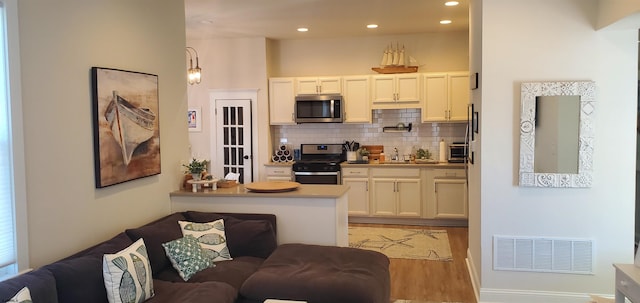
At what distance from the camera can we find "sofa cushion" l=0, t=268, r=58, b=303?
2236mm

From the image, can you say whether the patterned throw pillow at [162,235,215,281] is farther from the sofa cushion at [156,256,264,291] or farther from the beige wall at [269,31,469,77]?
the beige wall at [269,31,469,77]

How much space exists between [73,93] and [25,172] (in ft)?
2.01

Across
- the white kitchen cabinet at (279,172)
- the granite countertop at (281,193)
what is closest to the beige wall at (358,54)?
the white kitchen cabinet at (279,172)

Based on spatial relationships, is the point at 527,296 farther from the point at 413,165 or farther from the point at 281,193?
the point at 413,165

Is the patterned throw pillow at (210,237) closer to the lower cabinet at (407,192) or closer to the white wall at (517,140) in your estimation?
the white wall at (517,140)

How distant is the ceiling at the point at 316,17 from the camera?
5.20 m

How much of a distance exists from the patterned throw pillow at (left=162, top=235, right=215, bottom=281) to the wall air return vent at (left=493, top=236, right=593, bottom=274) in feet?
7.54

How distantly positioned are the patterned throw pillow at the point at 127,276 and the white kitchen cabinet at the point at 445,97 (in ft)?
15.8

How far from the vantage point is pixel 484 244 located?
13.1ft

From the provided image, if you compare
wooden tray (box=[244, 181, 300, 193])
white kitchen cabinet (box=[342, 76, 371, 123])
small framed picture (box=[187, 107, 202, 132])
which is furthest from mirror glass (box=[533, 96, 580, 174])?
small framed picture (box=[187, 107, 202, 132])

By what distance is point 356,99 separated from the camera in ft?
23.2

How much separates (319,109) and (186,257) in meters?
4.04

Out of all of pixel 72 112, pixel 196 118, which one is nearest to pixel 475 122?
pixel 72 112

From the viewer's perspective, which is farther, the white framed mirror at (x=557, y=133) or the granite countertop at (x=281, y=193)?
the granite countertop at (x=281, y=193)
